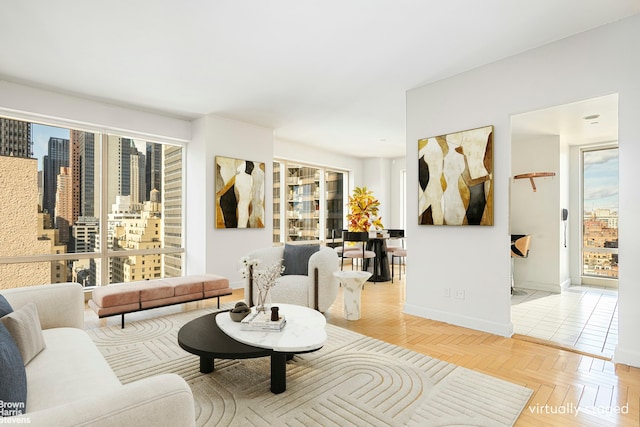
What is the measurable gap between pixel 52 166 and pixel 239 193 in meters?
2.43

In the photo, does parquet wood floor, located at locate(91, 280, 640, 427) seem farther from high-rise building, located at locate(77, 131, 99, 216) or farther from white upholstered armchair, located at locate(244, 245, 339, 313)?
high-rise building, located at locate(77, 131, 99, 216)

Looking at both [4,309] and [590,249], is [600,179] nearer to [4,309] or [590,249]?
[590,249]

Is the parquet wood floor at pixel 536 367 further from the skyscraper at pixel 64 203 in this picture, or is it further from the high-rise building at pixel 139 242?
the skyscraper at pixel 64 203

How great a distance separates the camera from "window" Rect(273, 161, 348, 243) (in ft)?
23.4

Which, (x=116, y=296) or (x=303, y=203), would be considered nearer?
(x=116, y=296)

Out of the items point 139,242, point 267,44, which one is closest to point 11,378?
point 267,44

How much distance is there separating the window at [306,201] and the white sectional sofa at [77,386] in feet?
15.9

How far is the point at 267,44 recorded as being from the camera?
3.07 meters

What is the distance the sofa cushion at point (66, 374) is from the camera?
4.43ft

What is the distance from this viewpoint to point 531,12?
8.41 feet

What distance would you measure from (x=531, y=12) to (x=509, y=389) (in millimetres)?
2700

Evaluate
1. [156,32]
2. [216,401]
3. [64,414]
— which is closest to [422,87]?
[156,32]

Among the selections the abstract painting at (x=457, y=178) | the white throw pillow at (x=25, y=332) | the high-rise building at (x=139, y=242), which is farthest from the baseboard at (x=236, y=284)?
the white throw pillow at (x=25, y=332)

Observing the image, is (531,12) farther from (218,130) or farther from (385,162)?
(385,162)
